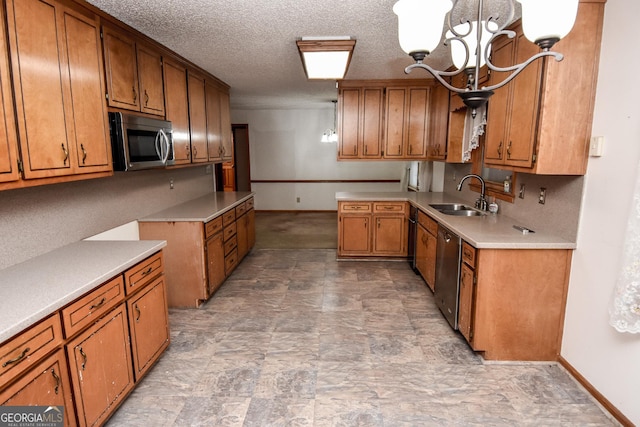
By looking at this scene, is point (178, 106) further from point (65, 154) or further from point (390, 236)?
point (390, 236)

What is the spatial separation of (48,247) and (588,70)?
3470mm

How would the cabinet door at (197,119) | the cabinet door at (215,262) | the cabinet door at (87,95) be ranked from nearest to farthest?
the cabinet door at (87,95) < the cabinet door at (215,262) < the cabinet door at (197,119)

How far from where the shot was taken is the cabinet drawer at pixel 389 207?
4566mm

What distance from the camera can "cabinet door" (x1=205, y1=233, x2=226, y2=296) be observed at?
3416mm

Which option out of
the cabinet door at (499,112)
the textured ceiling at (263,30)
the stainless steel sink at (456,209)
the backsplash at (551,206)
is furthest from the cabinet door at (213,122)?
the backsplash at (551,206)

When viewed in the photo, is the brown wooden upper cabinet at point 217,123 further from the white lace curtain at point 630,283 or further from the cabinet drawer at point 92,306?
the white lace curtain at point 630,283

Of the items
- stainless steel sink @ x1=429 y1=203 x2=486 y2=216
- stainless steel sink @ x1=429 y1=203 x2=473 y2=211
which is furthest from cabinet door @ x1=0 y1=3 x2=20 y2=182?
stainless steel sink @ x1=429 y1=203 x2=473 y2=211

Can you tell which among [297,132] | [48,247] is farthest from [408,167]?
[48,247]

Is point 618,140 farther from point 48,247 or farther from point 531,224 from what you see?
point 48,247

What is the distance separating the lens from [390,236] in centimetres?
464

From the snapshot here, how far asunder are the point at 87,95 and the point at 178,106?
137 centimetres

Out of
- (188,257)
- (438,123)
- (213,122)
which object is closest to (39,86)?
(188,257)

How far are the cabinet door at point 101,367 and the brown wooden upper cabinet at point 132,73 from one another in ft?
4.76

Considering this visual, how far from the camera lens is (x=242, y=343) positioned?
9.00 ft
